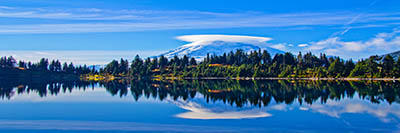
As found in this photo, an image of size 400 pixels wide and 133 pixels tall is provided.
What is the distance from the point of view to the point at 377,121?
2506cm

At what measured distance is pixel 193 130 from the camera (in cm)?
2212

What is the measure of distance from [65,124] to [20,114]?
7557mm

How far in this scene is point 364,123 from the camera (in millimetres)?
24312

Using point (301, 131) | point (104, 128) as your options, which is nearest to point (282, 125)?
point (301, 131)

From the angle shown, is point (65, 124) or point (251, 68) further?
point (251, 68)

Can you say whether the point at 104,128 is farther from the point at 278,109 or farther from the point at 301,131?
the point at 278,109

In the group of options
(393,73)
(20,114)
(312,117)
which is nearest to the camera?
(312,117)

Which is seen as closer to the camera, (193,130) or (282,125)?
(193,130)

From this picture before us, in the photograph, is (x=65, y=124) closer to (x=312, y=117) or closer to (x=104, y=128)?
(x=104, y=128)

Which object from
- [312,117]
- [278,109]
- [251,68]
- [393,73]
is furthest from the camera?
[251,68]

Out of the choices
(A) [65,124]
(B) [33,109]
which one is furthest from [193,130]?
(B) [33,109]

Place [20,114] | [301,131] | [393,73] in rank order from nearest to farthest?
[301,131] → [20,114] → [393,73]

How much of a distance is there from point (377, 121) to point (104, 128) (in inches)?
700

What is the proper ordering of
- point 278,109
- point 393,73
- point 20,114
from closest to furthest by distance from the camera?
point 20,114, point 278,109, point 393,73
